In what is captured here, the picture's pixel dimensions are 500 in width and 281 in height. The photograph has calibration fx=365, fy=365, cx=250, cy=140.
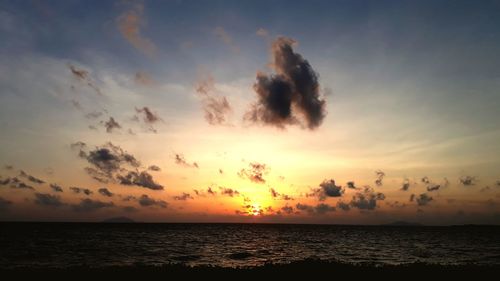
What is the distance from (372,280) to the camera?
27969mm

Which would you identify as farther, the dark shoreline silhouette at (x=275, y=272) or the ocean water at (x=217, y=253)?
the ocean water at (x=217, y=253)

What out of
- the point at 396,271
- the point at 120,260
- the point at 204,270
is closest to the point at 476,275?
the point at 396,271

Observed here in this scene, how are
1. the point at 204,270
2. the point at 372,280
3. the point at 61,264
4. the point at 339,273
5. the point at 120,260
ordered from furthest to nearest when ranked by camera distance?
1. the point at 120,260
2. the point at 61,264
3. the point at 204,270
4. the point at 339,273
5. the point at 372,280

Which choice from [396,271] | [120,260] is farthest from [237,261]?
[396,271]

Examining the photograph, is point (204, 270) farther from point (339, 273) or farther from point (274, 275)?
point (339, 273)

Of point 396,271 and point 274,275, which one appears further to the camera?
point 396,271

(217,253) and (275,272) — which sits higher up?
(275,272)

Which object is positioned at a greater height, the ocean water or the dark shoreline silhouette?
the dark shoreline silhouette

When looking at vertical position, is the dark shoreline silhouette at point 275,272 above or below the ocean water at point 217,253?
above

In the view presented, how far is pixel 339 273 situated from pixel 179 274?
13.3 m

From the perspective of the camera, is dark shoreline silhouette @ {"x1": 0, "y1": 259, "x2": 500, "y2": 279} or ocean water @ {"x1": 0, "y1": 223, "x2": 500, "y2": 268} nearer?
dark shoreline silhouette @ {"x1": 0, "y1": 259, "x2": 500, "y2": 279}

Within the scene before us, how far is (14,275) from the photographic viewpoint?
1217 inches

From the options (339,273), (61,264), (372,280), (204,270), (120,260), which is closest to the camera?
(372,280)

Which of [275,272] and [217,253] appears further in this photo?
[217,253]
